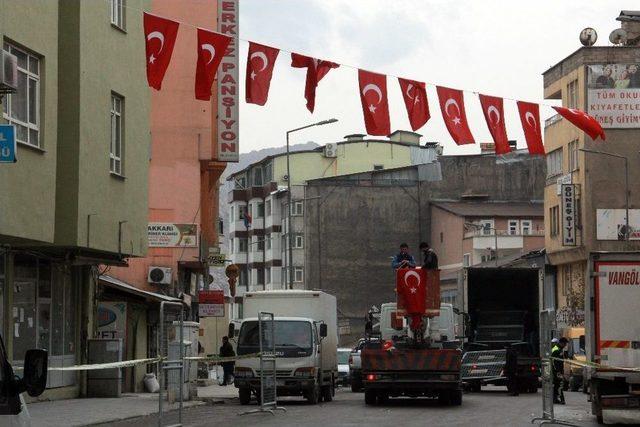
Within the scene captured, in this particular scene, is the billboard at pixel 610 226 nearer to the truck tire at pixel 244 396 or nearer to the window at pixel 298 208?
the window at pixel 298 208

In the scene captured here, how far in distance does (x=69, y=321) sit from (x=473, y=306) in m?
12.2

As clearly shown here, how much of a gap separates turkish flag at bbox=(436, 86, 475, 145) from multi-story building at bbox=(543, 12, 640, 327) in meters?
48.3

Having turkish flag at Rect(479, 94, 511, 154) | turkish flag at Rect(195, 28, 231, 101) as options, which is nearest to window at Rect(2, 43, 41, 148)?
turkish flag at Rect(195, 28, 231, 101)

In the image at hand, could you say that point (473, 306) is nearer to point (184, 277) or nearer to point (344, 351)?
point (344, 351)

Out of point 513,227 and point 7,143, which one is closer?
point 7,143

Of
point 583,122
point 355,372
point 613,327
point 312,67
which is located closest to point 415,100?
point 312,67

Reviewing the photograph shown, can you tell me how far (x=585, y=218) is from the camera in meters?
72.9

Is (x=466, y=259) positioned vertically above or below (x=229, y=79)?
below

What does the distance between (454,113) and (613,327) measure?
5.18 metres

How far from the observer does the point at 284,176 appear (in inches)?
4498

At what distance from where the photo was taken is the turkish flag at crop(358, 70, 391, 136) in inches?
932

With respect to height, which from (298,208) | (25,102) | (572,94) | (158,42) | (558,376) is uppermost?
(572,94)

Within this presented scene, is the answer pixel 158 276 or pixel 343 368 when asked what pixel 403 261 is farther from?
pixel 343 368

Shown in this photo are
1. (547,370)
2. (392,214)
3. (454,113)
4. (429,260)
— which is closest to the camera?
(547,370)
